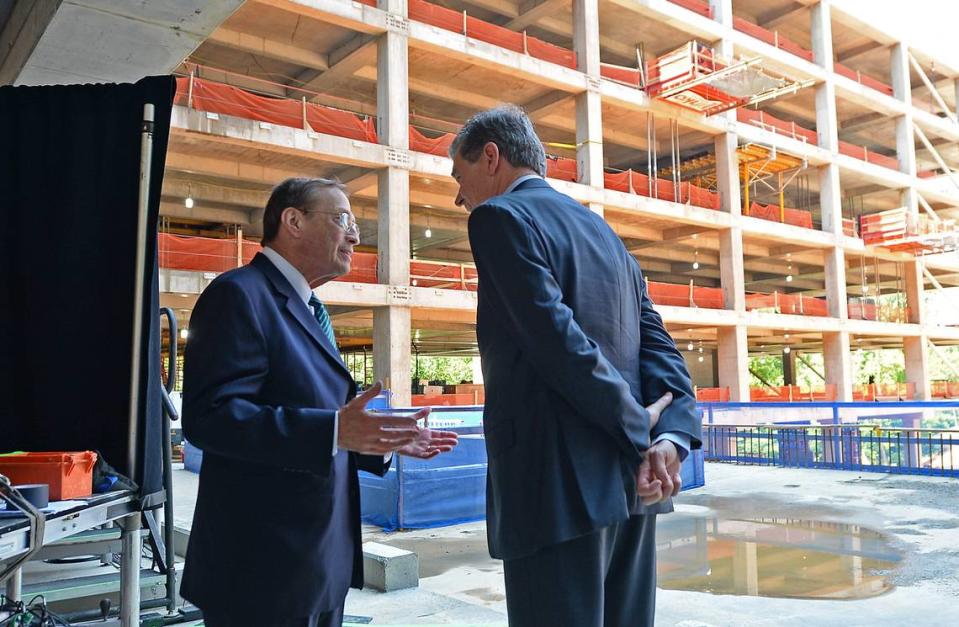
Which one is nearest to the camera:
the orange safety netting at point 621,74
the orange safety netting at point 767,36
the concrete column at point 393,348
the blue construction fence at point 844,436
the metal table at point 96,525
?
the metal table at point 96,525

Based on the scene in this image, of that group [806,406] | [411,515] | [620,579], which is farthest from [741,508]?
[620,579]

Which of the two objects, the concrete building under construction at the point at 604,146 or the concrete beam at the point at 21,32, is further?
the concrete building under construction at the point at 604,146

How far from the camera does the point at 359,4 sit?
866 inches

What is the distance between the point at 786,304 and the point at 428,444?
32780mm

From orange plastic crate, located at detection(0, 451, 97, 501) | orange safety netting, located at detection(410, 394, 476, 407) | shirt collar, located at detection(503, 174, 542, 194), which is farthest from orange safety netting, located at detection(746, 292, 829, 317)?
orange plastic crate, located at detection(0, 451, 97, 501)

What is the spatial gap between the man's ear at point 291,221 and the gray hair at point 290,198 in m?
0.02

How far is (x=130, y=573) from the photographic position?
310 cm

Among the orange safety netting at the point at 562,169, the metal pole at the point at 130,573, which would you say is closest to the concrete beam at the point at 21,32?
the metal pole at the point at 130,573

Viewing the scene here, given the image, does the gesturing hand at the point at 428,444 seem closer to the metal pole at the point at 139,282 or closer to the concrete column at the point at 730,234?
the metal pole at the point at 139,282

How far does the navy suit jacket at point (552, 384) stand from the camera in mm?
1865

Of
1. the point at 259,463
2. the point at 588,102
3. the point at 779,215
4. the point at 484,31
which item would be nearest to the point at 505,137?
the point at 259,463

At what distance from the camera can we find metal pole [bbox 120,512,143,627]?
305cm

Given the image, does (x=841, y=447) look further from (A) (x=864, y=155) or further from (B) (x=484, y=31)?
(A) (x=864, y=155)

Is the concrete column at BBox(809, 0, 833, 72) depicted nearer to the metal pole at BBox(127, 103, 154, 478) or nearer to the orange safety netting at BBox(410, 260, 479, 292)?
the orange safety netting at BBox(410, 260, 479, 292)
